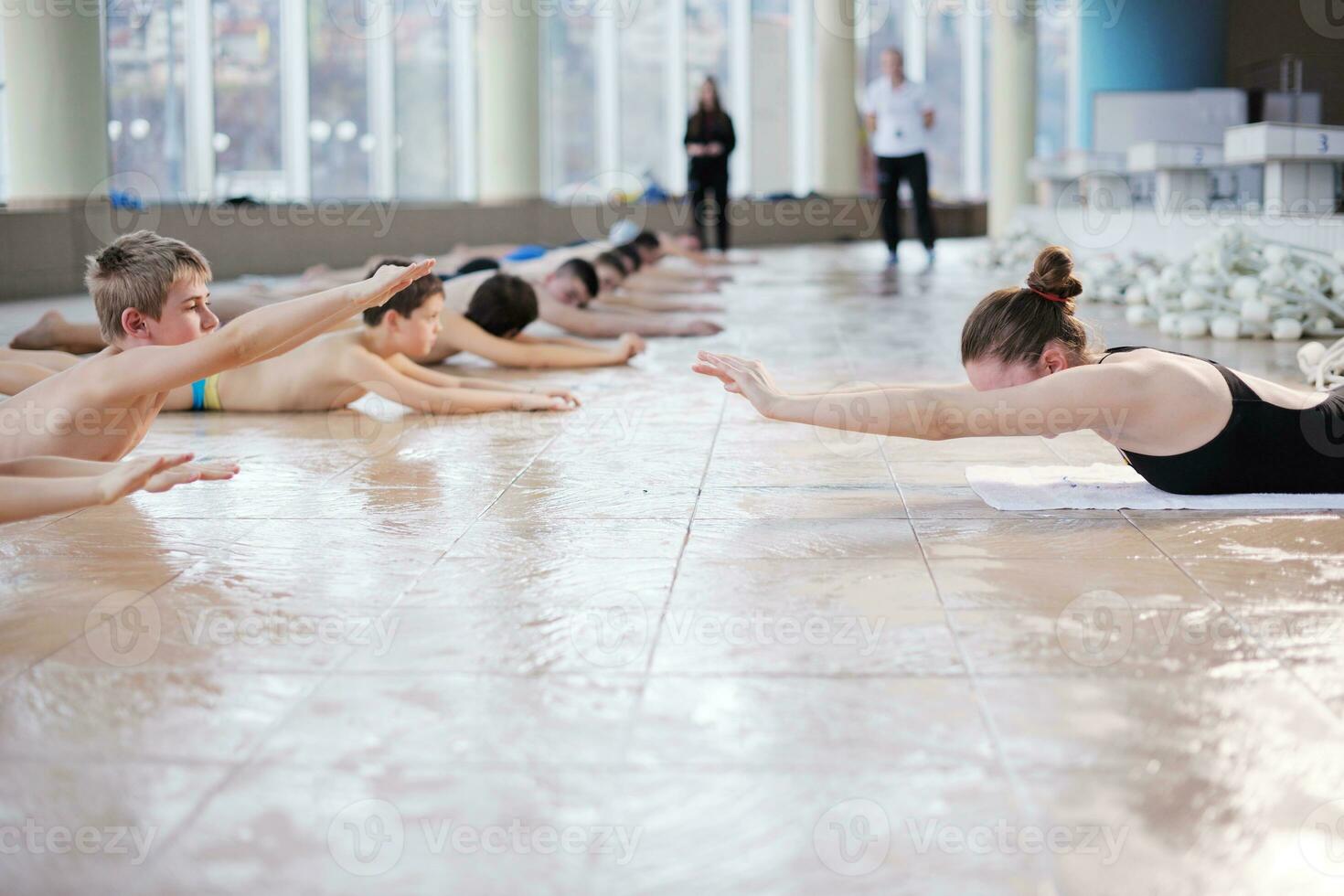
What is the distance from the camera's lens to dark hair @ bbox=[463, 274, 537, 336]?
5652 mm

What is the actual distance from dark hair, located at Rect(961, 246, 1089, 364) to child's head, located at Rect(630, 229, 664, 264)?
6.88 metres

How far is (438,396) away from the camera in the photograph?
15.4ft

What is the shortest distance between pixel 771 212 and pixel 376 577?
1639cm

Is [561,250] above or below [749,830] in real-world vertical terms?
above

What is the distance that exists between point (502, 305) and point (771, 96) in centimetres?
1445

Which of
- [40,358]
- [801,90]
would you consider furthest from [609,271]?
[801,90]

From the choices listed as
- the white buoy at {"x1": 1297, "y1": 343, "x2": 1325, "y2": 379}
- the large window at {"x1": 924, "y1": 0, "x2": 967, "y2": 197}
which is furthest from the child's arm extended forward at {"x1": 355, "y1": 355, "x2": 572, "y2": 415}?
the large window at {"x1": 924, "y1": 0, "x2": 967, "y2": 197}

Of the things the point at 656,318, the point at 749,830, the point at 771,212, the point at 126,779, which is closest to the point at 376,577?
the point at 126,779

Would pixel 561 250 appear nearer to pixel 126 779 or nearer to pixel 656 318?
pixel 656 318

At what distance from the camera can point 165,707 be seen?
2000mm

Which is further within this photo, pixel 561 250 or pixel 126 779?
pixel 561 250

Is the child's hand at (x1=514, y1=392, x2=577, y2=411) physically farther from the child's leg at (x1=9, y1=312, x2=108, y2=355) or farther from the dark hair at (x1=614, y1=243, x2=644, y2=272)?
the dark hair at (x1=614, y1=243, x2=644, y2=272)

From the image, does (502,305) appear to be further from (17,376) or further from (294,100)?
(294,100)

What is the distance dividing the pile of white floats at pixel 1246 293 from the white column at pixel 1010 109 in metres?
10.1
